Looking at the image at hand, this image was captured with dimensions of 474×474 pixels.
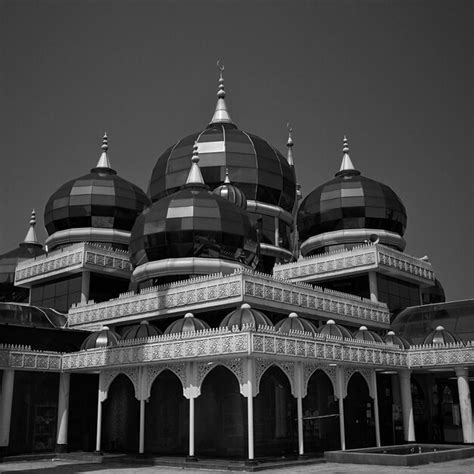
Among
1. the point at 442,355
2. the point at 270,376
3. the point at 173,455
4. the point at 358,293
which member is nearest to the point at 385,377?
the point at 442,355

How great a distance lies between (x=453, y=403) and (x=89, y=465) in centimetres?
2278

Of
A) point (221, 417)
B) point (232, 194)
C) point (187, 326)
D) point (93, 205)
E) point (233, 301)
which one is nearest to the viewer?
point (221, 417)

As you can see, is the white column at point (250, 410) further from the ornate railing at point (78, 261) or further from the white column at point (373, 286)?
the ornate railing at point (78, 261)

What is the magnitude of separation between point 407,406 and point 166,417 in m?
14.0

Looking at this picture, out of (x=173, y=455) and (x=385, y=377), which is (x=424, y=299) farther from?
(x=173, y=455)

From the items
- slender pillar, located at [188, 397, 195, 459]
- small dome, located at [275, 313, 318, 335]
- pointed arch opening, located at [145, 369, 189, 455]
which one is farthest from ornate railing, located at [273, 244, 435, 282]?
slender pillar, located at [188, 397, 195, 459]

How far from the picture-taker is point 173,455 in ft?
103

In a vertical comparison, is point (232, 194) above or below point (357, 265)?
above

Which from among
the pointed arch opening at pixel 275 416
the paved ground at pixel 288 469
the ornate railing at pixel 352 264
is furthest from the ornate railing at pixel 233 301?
the paved ground at pixel 288 469

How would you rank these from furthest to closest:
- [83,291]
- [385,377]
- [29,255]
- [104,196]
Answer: [29,255] < [104,196] < [83,291] < [385,377]

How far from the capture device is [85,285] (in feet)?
146

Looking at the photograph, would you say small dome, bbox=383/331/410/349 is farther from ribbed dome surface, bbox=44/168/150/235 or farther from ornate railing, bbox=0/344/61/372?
ribbed dome surface, bbox=44/168/150/235

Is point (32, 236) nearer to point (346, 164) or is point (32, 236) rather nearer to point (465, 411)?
point (346, 164)

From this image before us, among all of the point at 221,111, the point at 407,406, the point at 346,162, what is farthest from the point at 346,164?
the point at 407,406
